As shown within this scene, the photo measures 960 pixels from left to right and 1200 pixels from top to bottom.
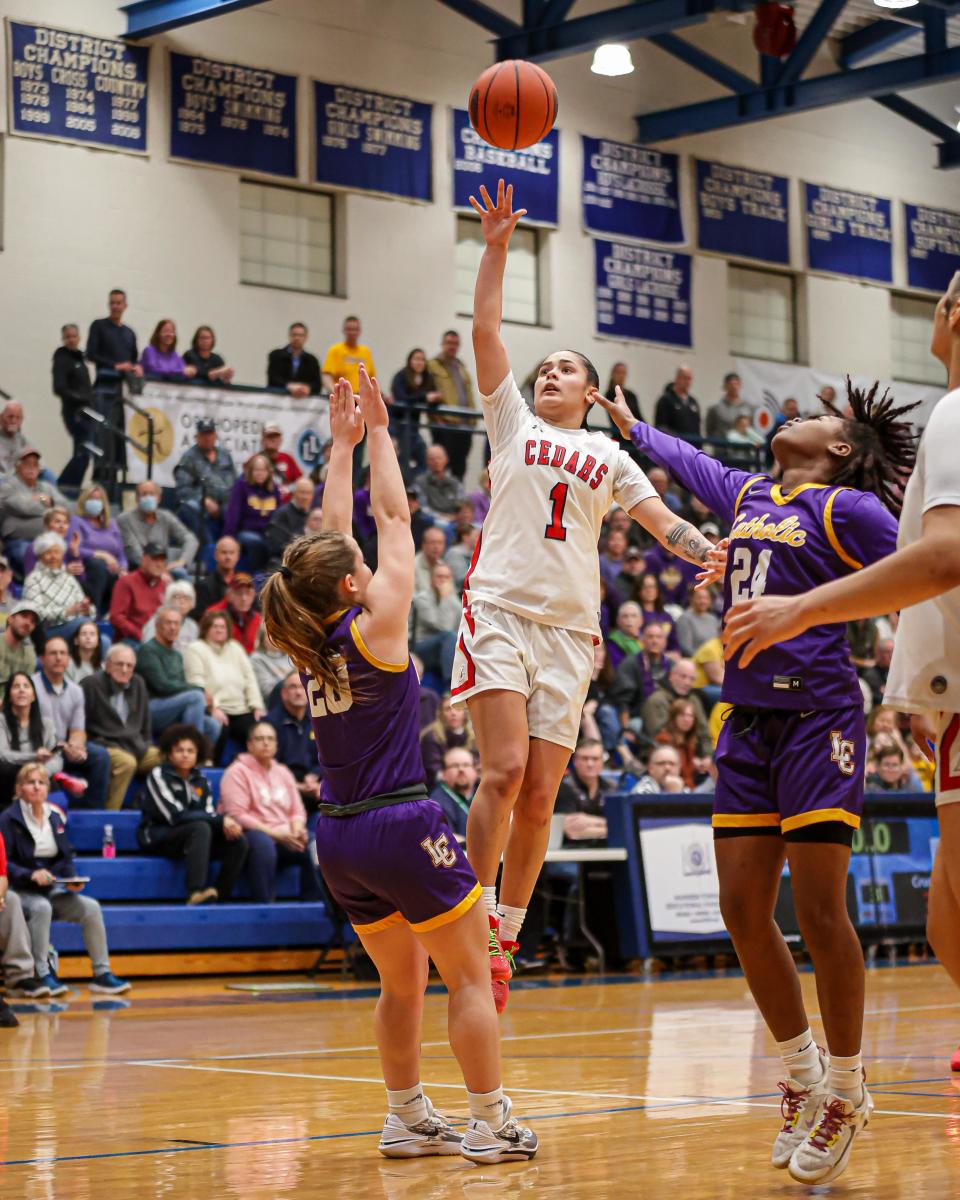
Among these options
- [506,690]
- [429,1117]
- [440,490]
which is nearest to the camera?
[429,1117]

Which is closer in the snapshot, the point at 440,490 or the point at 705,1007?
the point at 705,1007

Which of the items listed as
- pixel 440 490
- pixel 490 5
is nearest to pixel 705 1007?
pixel 440 490

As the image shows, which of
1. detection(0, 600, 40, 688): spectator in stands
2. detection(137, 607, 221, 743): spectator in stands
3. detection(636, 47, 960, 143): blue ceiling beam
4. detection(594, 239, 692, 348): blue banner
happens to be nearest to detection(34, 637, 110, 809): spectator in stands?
detection(0, 600, 40, 688): spectator in stands

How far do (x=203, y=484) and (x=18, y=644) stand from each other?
3650mm

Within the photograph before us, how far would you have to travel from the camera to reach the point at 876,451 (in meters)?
5.14

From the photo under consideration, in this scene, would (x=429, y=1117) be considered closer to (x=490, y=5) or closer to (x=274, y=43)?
(x=274, y=43)

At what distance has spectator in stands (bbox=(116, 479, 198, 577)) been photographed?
15.3m

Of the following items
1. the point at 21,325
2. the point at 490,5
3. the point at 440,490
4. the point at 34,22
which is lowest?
the point at 440,490

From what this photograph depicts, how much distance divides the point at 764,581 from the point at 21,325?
14583 millimetres

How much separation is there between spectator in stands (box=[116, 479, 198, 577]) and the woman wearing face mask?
9 cm

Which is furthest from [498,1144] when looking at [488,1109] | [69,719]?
[69,719]

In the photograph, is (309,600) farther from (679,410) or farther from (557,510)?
(679,410)

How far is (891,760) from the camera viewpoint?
15305 mm

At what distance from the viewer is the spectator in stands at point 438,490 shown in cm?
1750
